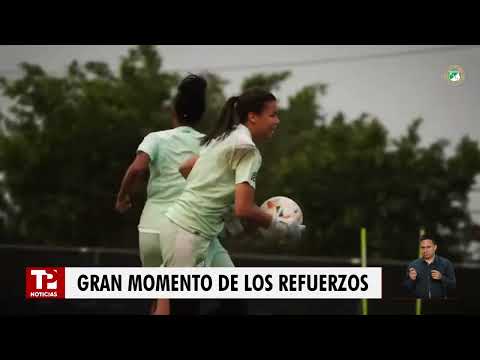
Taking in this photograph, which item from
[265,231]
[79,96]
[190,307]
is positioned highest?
[79,96]

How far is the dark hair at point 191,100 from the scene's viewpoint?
20.8 ft

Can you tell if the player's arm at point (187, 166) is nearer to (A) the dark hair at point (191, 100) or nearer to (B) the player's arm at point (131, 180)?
(B) the player's arm at point (131, 180)

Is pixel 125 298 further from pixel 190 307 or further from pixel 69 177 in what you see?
pixel 69 177

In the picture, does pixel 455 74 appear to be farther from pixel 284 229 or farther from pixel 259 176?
pixel 259 176

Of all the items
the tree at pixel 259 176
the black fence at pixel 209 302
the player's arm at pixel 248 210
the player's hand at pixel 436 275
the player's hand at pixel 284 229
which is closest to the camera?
the player's arm at pixel 248 210

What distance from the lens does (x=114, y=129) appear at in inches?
411

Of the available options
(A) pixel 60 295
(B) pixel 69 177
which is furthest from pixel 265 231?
(B) pixel 69 177

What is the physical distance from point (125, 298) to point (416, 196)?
532 centimetres

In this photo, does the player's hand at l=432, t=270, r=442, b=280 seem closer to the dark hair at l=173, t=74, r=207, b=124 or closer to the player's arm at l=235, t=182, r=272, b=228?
the player's arm at l=235, t=182, r=272, b=228

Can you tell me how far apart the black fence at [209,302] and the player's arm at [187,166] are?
883mm

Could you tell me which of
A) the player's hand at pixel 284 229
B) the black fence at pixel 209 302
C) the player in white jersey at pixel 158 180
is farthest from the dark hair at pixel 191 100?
the black fence at pixel 209 302

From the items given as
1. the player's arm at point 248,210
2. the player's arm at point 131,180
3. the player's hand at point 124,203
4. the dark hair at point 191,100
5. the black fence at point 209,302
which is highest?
the dark hair at point 191,100

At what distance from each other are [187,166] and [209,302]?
950 mm

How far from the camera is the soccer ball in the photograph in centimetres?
581
